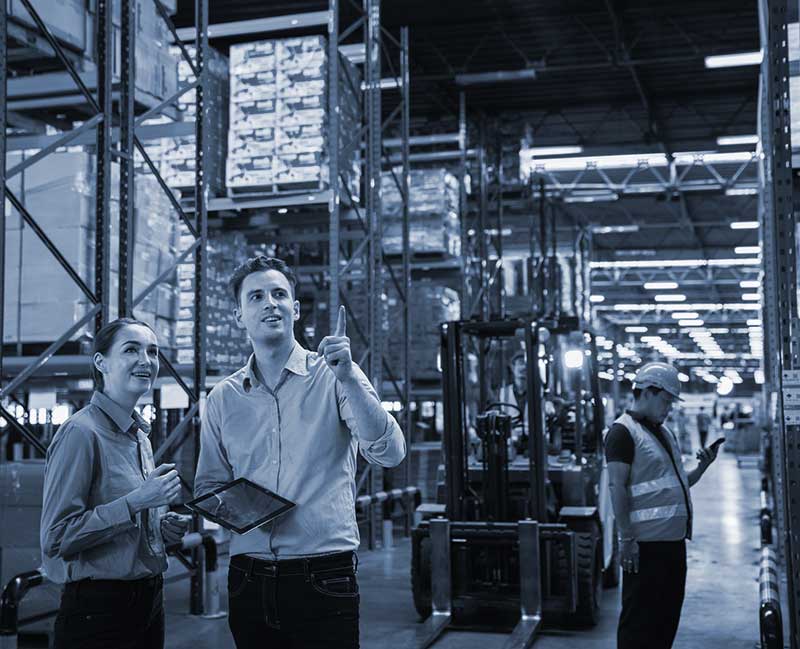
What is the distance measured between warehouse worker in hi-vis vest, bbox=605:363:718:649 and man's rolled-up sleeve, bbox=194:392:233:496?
2.80 metres

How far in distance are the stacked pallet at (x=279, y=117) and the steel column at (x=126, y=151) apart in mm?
2673

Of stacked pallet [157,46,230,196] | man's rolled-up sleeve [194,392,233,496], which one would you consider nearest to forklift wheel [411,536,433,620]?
stacked pallet [157,46,230,196]

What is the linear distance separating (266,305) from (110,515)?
879 mm

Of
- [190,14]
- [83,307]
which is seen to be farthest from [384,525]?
[190,14]

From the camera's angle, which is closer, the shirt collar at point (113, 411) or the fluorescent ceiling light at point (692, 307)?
the shirt collar at point (113, 411)

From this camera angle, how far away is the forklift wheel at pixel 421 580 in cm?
774

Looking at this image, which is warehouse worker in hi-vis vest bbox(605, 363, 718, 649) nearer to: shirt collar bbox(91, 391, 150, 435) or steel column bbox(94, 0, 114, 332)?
shirt collar bbox(91, 391, 150, 435)

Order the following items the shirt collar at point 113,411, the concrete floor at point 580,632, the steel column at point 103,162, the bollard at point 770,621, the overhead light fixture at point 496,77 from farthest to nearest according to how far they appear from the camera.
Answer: the overhead light fixture at point 496,77, the concrete floor at point 580,632, the steel column at point 103,162, the bollard at point 770,621, the shirt collar at point 113,411

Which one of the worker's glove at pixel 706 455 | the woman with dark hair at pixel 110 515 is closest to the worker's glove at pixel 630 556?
the worker's glove at pixel 706 455

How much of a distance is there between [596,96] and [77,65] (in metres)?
11.7

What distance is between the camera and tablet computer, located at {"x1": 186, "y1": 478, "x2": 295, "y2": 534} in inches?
101

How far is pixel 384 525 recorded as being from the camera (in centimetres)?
1128

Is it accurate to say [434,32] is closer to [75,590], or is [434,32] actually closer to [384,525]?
[384,525]

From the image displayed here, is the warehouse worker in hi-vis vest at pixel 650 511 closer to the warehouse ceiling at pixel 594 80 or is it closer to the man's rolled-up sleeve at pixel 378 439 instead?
the man's rolled-up sleeve at pixel 378 439
